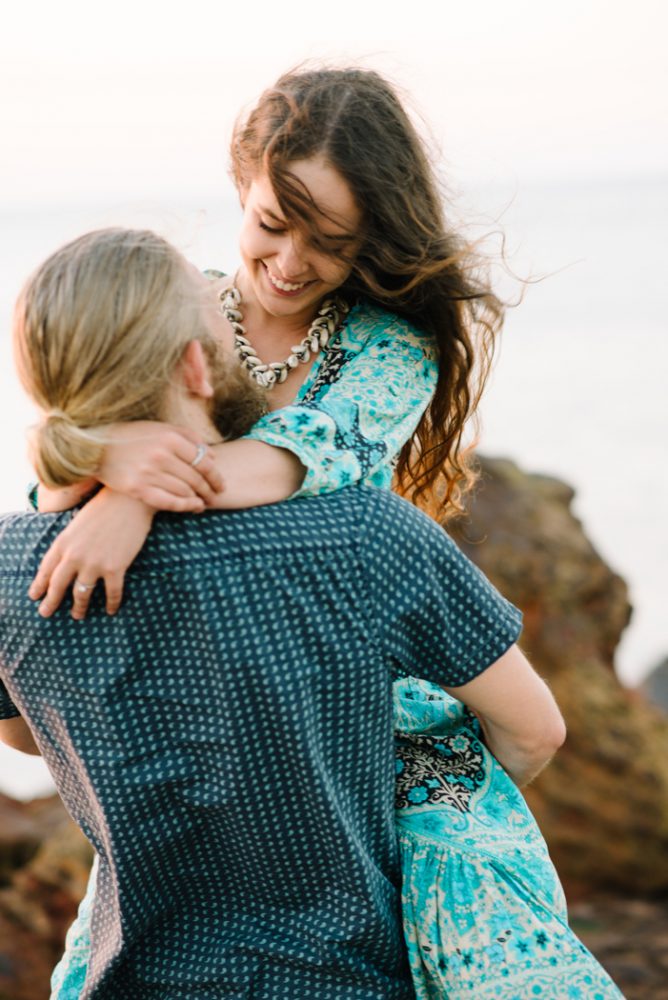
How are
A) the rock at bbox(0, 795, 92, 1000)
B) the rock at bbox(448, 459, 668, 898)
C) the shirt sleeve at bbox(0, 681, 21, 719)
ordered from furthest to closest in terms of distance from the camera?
the rock at bbox(448, 459, 668, 898), the rock at bbox(0, 795, 92, 1000), the shirt sleeve at bbox(0, 681, 21, 719)

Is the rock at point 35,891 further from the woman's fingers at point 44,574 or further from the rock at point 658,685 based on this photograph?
the rock at point 658,685

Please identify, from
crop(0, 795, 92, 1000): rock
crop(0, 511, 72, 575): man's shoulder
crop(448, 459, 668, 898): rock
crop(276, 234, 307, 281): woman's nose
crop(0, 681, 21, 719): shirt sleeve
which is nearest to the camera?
crop(0, 511, 72, 575): man's shoulder

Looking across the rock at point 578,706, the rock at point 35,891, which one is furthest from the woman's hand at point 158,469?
the rock at point 578,706

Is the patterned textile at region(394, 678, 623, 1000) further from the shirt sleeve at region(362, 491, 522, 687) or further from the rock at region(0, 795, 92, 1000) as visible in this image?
the rock at region(0, 795, 92, 1000)

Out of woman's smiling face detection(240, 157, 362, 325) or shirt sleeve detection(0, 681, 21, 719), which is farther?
woman's smiling face detection(240, 157, 362, 325)

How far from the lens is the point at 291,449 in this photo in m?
1.56

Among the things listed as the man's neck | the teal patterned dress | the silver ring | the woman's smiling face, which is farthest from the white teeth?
the silver ring

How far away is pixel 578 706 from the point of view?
3.89 metres

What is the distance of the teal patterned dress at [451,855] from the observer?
1.58m

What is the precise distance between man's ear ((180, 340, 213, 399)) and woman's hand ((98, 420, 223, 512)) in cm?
6

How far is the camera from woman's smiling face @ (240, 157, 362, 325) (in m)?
2.12

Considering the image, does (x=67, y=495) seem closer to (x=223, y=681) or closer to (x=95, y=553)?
(x=95, y=553)

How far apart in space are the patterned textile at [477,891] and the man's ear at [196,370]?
2.15ft

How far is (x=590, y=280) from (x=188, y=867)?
2253 centimetres
